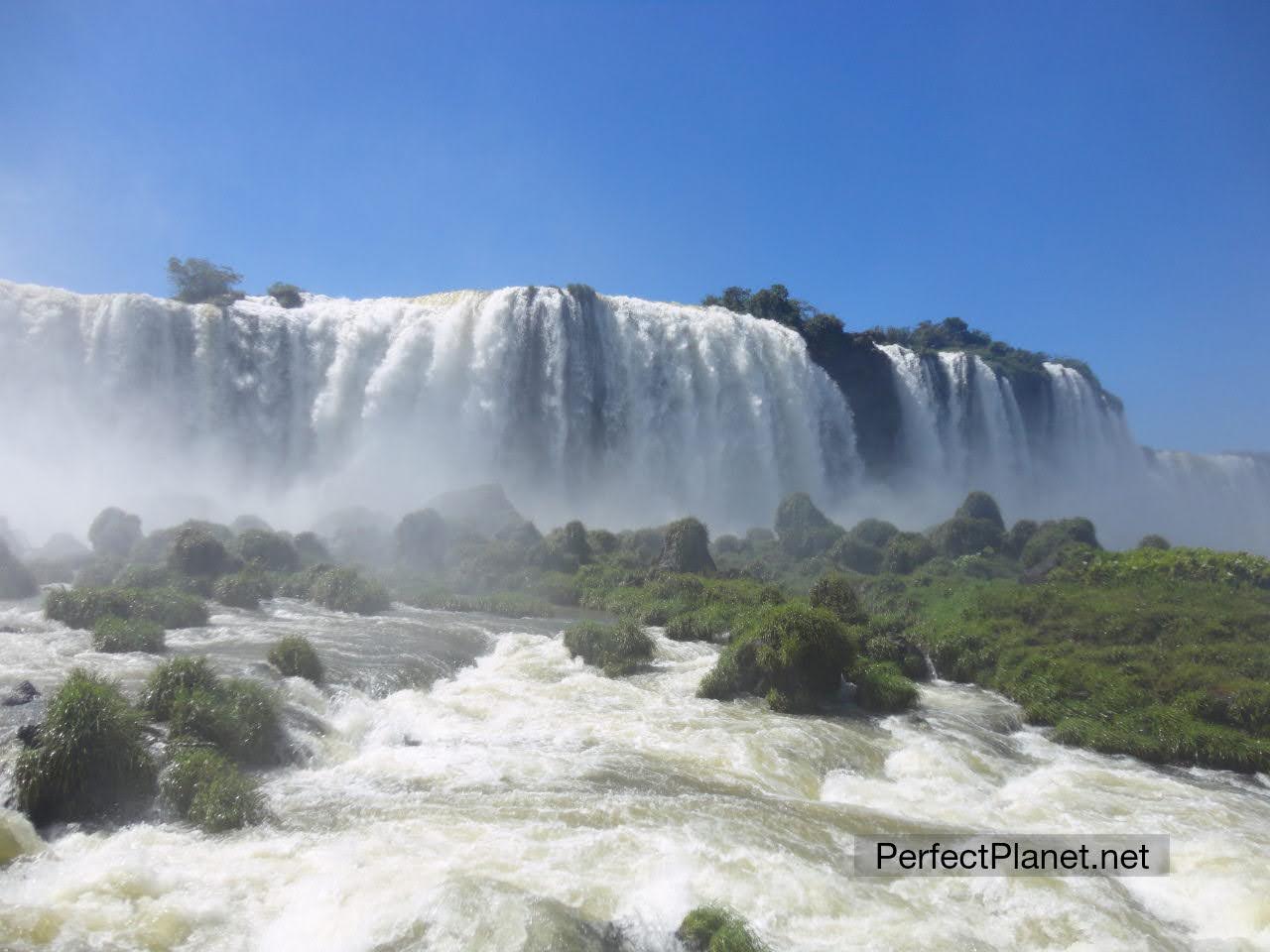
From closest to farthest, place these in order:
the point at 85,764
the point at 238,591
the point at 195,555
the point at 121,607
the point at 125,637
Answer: the point at 85,764, the point at 125,637, the point at 121,607, the point at 238,591, the point at 195,555

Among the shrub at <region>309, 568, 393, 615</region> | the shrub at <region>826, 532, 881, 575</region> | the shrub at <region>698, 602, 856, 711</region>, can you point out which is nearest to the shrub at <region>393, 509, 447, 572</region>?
the shrub at <region>309, 568, 393, 615</region>

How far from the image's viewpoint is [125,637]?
14.3 m

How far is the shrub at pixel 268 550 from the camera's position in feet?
80.2

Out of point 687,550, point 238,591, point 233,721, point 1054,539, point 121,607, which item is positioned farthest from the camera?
point 1054,539

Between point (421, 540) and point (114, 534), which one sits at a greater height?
point (421, 540)

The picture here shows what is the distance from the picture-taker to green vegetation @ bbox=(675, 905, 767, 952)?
6.16 m

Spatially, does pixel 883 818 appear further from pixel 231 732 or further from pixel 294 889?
pixel 231 732

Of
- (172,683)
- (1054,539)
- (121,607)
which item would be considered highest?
(1054,539)

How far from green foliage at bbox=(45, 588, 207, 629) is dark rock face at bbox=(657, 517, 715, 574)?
14014mm

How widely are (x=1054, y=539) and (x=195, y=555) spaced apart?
2822 centimetres

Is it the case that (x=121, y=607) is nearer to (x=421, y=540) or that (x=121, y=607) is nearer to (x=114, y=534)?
(x=421, y=540)

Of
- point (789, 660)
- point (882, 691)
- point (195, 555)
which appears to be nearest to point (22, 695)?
point (789, 660)

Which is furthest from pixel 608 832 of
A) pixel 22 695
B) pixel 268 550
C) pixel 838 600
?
pixel 268 550

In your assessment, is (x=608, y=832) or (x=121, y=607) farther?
(x=121, y=607)
